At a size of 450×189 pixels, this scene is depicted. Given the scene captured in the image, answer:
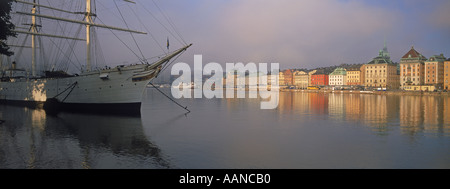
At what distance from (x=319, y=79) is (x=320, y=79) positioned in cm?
74

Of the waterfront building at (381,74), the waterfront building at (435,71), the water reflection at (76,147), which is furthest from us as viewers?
the waterfront building at (381,74)

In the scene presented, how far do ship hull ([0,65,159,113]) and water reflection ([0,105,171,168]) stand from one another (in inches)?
404

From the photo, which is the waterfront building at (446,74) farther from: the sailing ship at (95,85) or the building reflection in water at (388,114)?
the sailing ship at (95,85)

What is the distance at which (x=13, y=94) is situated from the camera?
5184 centimetres

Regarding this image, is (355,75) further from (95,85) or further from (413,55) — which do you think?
(95,85)

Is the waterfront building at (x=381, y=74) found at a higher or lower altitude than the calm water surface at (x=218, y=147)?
higher

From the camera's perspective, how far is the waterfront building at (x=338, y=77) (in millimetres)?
177000

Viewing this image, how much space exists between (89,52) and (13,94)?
20222 millimetres

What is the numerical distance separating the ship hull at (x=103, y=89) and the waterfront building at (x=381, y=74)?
136918 mm

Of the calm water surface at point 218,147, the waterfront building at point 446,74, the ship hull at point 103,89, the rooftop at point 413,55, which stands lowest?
the calm water surface at point 218,147

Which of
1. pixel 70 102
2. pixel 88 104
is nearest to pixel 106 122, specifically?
pixel 88 104

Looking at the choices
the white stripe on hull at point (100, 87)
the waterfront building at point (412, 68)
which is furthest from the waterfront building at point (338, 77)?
the white stripe on hull at point (100, 87)

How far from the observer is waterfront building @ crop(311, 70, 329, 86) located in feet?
623
